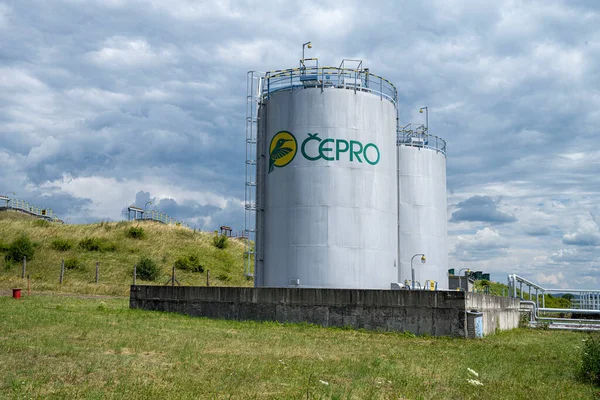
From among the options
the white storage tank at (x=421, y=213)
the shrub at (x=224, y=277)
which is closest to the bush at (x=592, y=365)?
the white storage tank at (x=421, y=213)

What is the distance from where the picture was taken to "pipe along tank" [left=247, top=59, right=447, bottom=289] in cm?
2511

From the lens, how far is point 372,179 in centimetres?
2588

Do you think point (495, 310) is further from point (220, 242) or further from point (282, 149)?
point (220, 242)

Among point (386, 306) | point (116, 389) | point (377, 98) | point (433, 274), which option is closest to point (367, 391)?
point (116, 389)

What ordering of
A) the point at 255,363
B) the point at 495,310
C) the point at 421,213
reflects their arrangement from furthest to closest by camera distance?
the point at 421,213 < the point at 495,310 < the point at 255,363

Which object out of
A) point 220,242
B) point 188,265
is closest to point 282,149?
point 188,265

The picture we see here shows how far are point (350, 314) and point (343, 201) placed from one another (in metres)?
5.76

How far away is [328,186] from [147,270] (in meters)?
33.2

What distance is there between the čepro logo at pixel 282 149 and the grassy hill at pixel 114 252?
87.6 feet

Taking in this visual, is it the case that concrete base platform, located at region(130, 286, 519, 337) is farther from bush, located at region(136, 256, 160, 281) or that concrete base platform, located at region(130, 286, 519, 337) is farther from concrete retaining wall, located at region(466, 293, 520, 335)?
bush, located at region(136, 256, 160, 281)

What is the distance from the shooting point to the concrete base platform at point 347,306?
19.9 m

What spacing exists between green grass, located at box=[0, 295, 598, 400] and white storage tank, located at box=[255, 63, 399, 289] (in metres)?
5.57

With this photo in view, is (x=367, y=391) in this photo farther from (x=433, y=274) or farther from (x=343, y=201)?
(x=433, y=274)

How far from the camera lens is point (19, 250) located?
186 feet
